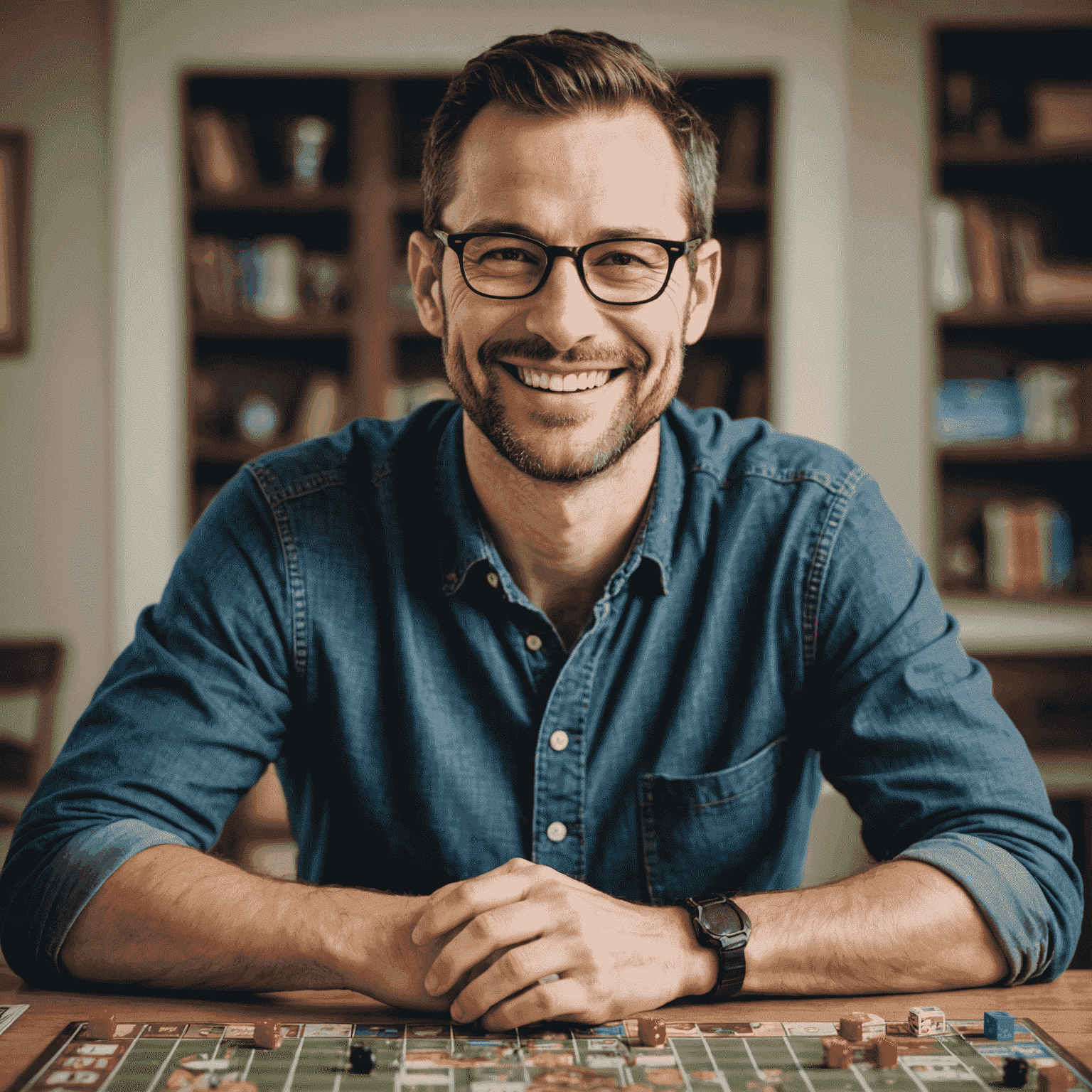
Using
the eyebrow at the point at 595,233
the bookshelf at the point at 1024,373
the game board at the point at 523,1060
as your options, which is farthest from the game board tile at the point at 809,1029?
the bookshelf at the point at 1024,373

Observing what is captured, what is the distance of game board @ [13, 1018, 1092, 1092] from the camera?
2.48 feet

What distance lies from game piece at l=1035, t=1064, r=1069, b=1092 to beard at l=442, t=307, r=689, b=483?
2.39 ft

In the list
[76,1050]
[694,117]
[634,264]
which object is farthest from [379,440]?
[76,1050]

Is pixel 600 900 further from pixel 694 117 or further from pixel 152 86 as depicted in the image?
pixel 152 86

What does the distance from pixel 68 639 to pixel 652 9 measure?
3074 millimetres

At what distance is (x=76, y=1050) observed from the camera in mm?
811

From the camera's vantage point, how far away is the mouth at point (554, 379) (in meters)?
1.23

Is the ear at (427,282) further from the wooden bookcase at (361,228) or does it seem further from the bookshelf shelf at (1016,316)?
the bookshelf shelf at (1016,316)

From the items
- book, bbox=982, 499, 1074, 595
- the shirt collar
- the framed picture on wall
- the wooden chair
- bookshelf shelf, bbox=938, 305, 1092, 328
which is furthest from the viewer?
the framed picture on wall

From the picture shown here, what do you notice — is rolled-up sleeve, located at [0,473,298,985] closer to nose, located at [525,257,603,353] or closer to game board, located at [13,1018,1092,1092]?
game board, located at [13,1018,1092,1092]

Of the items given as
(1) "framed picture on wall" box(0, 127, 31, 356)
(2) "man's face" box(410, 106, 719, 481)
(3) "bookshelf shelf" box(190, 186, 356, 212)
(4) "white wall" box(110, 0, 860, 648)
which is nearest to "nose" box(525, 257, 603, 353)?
(2) "man's face" box(410, 106, 719, 481)

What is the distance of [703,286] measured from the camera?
1401mm

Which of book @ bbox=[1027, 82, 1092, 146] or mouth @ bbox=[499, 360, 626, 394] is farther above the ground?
book @ bbox=[1027, 82, 1092, 146]

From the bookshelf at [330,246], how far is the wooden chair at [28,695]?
2.18 ft
